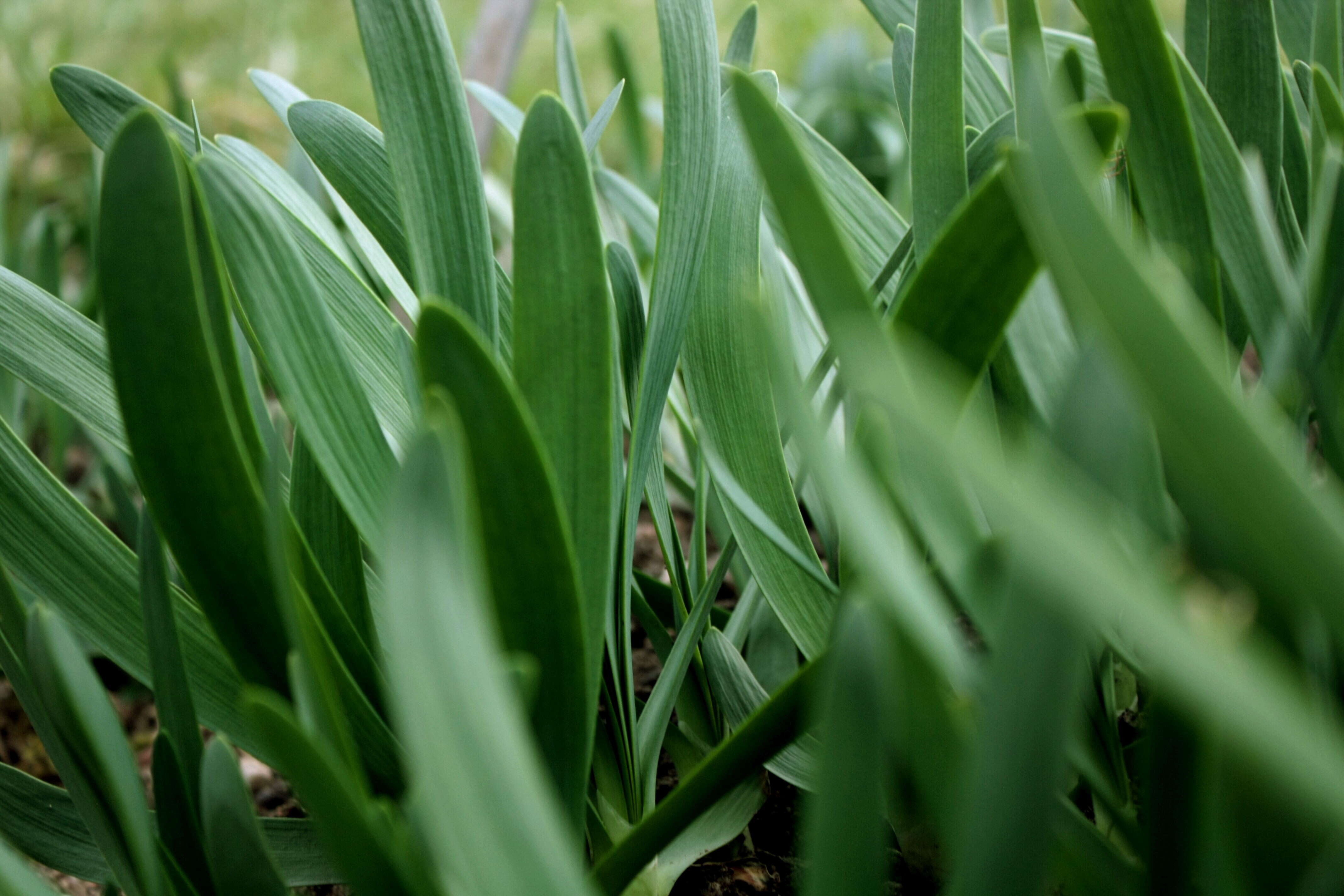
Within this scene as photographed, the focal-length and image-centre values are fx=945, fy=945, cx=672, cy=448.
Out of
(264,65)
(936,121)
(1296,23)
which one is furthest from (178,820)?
(264,65)

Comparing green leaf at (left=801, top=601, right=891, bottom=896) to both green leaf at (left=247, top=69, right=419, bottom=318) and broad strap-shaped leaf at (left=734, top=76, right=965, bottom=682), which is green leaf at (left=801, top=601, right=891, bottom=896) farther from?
green leaf at (left=247, top=69, right=419, bottom=318)

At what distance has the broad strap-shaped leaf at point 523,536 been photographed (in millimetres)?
184

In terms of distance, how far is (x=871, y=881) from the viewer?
0.17 meters

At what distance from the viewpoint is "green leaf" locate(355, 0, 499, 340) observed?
0.88 feet

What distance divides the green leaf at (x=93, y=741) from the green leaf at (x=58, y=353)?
93mm

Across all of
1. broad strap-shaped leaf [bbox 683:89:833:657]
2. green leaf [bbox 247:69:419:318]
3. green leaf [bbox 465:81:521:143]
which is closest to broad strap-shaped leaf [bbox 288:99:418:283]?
green leaf [bbox 247:69:419:318]

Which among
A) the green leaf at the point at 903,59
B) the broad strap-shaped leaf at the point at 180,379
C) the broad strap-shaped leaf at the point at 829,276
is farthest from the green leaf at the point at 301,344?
the green leaf at the point at 903,59

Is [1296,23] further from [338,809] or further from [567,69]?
[338,809]

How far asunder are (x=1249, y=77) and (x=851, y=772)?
312 millimetres

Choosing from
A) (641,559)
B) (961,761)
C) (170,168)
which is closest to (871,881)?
(961,761)

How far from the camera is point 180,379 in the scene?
203mm

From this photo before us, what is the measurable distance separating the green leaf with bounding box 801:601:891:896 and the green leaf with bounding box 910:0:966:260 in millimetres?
159

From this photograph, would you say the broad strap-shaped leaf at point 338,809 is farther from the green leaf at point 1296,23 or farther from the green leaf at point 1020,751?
the green leaf at point 1296,23

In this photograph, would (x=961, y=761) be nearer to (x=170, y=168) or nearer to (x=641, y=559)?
(x=170, y=168)
